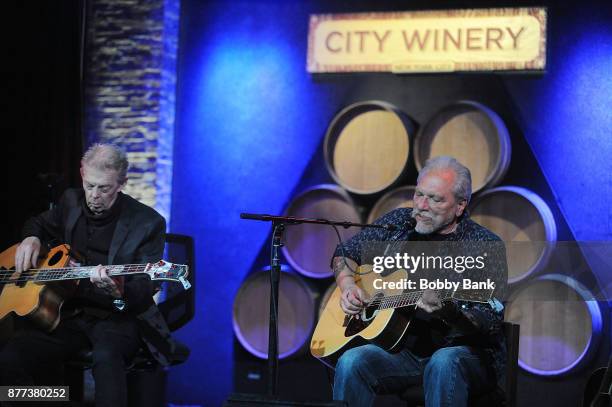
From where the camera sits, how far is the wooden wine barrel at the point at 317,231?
Result: 5.10 meters

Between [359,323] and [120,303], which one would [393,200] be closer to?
[359,323]

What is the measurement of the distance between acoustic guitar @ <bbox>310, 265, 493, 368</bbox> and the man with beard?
0.04 meters

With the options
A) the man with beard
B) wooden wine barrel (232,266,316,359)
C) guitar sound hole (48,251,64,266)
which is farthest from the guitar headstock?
wooden wine barrel (232,266,316,359)

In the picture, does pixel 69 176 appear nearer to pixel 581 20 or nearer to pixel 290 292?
pixel 290 292

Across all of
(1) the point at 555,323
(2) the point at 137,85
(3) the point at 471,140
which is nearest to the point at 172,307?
(2) the point at 137,85

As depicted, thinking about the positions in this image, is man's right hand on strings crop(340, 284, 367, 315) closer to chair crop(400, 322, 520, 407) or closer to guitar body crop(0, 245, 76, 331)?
chair crop(400, 322, 520, 407)

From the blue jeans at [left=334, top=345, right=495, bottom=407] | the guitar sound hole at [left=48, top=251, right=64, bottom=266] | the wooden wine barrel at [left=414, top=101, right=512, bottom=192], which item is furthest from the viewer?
the wooden wine barrel at [left=414, top=101, right=512, bottom=192]

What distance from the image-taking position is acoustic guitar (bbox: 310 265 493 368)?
11.7 ft

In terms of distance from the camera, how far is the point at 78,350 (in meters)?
3.98

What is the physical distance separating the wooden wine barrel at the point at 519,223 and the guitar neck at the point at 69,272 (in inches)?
79.7

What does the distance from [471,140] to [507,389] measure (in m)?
1.81

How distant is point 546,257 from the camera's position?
4.58 metres

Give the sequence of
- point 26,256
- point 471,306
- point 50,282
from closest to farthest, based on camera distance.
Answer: point 471,306
point 50,282
point 26,256

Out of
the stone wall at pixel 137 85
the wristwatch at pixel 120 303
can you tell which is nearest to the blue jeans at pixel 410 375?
the wristwatch at pixel 120 303
